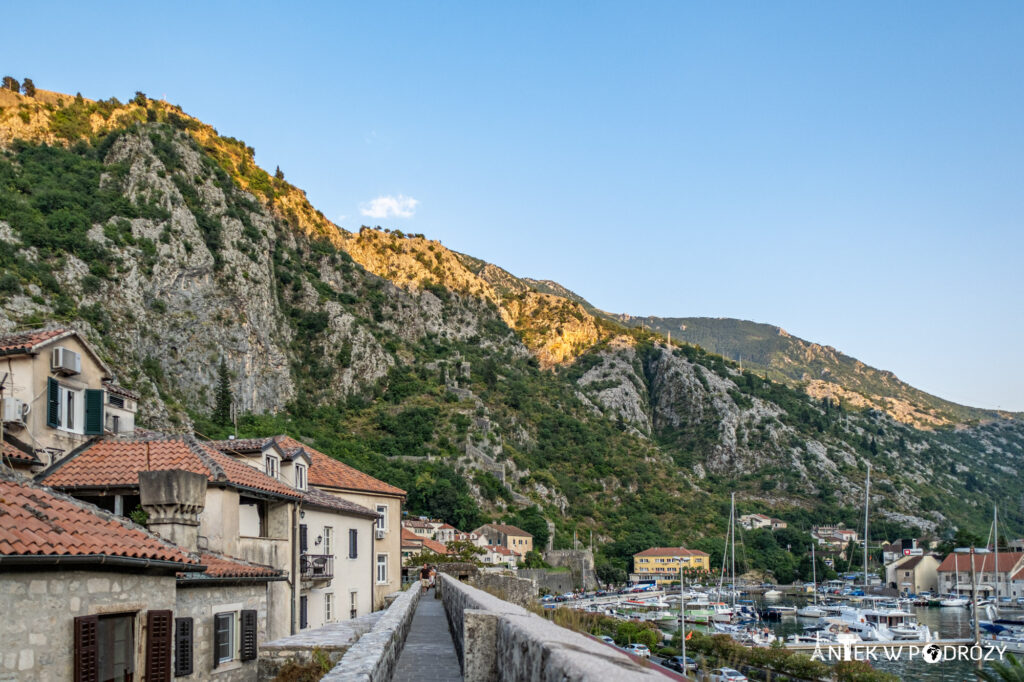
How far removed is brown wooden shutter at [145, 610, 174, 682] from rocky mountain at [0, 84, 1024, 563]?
3740cm

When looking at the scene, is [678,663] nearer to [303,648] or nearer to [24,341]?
[303,648]

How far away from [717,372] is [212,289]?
123366mm

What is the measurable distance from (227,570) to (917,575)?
11451 centimetres

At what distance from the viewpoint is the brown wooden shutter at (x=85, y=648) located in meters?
9.79

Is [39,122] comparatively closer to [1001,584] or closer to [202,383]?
[202,383]

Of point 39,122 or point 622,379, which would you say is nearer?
point 39,122

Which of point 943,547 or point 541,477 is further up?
point 541,477

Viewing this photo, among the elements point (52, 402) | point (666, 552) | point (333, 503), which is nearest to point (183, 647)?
point (52, 402)

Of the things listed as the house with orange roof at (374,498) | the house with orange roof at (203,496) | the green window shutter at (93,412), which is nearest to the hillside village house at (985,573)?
the house with orange roof at (374,498)

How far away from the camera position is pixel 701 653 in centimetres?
4588

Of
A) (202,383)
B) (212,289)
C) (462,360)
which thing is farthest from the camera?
(462,360)

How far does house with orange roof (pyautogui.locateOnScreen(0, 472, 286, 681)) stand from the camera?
9.06 meters

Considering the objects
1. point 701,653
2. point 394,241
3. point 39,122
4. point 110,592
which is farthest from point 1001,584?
point 39,122

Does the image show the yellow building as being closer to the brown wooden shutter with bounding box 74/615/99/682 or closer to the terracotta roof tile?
the terracotta roof tile
